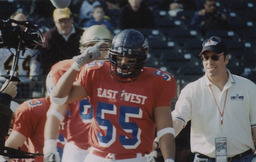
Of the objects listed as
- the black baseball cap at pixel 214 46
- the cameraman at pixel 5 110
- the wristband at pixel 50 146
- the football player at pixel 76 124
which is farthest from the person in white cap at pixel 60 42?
the wristband at pixel 50 146

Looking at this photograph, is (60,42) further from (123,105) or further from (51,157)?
(51,157)

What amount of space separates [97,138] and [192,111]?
1471 mm

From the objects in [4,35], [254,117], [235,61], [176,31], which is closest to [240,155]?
[254,117]

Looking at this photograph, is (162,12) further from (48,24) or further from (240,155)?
(240,155)

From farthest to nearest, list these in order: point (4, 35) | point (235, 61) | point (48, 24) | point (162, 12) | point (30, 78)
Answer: point (162, 12), point (48, 24), point (235, 61), point (30, 78), point (4, 35)

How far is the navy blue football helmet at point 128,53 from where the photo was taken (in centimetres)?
357

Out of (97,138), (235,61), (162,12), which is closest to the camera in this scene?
(97,138)

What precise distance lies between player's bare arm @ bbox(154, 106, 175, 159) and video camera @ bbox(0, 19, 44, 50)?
3.74ft

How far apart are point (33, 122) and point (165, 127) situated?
1863 millimetres

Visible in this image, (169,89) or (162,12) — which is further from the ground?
(162,12)

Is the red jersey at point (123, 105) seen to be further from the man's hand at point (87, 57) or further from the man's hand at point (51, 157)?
the man's hand at point (51, 157)

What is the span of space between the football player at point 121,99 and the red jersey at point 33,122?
1315 mm

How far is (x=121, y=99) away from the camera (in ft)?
11.7

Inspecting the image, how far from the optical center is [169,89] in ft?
11.8
